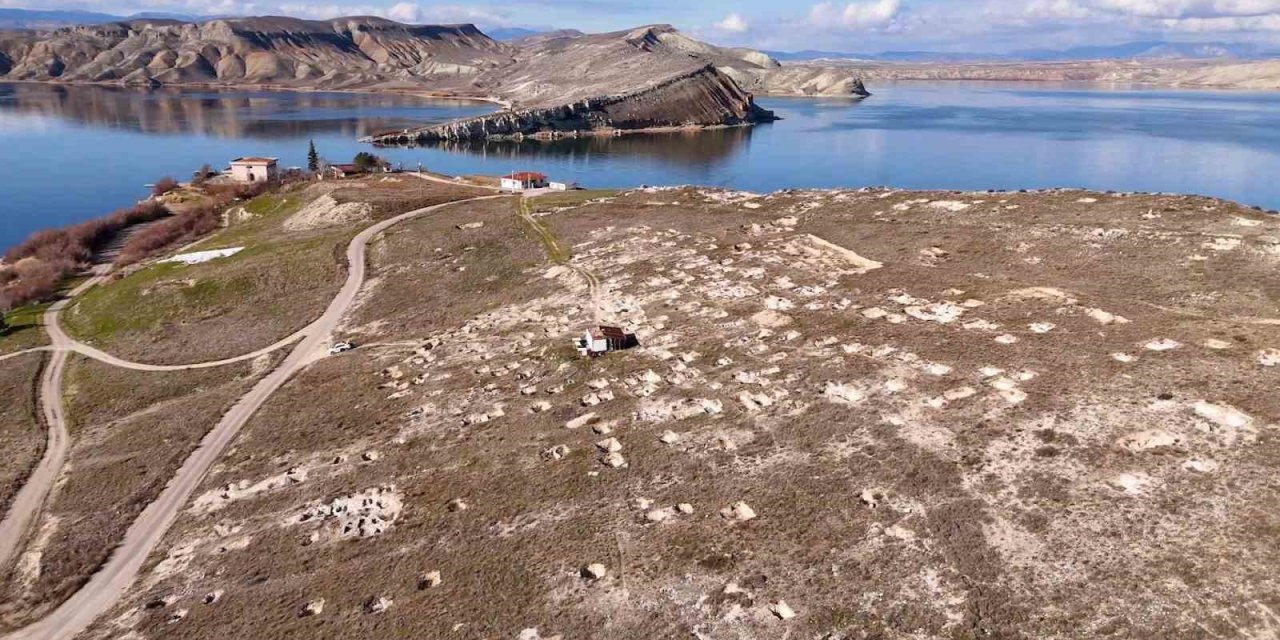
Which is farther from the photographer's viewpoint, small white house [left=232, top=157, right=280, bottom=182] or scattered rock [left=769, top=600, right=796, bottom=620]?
small white house [left=232, top=157, right=280, bottom=182]

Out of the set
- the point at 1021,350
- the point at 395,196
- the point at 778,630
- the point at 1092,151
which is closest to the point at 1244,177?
the point at 1092,151

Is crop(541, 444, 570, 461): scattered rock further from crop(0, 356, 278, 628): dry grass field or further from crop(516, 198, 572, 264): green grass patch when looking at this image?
crop(516, 198, 572, 264): green grass patch

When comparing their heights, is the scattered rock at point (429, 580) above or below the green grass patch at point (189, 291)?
below

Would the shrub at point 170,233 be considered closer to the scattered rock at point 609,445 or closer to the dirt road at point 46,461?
the dirt road at point 46,461

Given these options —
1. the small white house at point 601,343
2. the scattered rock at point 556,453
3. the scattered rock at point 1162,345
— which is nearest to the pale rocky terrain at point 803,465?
the scattered rock at point 1162,345

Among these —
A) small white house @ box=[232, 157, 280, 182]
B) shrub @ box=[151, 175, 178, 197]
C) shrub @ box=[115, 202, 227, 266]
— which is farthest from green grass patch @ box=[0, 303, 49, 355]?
small white house @ box=[232, 157, 280, 182]
